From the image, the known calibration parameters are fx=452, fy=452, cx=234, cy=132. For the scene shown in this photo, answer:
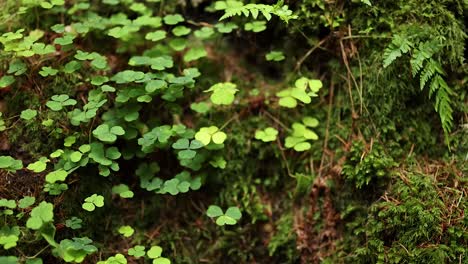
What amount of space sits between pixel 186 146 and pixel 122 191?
1.72 ft

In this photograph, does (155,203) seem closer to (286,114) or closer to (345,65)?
(286,114)

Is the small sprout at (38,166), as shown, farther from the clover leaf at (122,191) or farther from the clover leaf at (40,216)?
the clover leaf at (122,191)

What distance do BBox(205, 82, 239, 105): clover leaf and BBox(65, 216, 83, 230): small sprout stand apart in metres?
1.17

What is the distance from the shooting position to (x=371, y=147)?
3.09 meters

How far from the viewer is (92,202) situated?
2816mm

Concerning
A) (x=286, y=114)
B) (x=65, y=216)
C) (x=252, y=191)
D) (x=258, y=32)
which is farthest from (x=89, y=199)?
(x=258, y=32)

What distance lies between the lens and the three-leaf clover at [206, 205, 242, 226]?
9.83 feet

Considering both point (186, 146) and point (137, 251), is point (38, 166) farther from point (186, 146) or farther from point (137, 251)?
point (186, 146)

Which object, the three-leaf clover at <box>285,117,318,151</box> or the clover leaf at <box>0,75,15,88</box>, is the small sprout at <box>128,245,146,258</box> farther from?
the clover leaf at <box>0,75,15,88</box>

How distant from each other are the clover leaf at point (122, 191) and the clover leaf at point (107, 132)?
0.34 meters

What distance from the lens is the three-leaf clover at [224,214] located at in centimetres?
300

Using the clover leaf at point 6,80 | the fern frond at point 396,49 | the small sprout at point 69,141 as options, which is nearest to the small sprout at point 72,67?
the clover leaf at point 6,80

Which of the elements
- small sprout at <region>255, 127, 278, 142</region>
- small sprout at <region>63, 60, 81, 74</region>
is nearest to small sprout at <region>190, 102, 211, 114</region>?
small sprout at <region>255, 127, 278, 142</region>

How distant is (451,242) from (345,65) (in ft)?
4.61
